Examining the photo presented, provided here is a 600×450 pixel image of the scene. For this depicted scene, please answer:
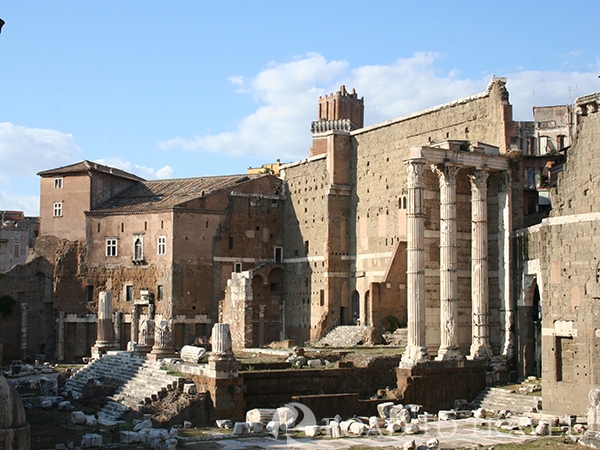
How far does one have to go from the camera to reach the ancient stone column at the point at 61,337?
48.7m

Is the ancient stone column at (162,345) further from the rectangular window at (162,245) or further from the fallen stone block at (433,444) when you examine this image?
the fallen stone block at (433,444)

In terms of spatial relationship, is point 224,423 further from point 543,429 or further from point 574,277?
point 574,277

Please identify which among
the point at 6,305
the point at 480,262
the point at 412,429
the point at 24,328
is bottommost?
the point at 412,429

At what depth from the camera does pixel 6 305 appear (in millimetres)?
49000

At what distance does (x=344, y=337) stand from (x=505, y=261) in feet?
38.5

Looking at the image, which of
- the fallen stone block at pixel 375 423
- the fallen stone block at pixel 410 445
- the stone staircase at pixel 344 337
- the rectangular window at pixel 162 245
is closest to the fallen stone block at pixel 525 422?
the fallen stone block at pixel 375 423

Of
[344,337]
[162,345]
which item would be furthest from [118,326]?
[162,345]

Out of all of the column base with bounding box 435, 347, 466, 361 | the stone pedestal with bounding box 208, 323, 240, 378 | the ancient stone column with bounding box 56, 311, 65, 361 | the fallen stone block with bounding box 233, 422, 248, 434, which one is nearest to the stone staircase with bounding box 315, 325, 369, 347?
the column base with bounding box 435, 347, 466, 361

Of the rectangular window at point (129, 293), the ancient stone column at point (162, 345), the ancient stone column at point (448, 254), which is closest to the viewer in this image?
the ancient stone column at point (448, 254)

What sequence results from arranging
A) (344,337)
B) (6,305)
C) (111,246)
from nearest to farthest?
(344,337)
(111,246)
(6,305)

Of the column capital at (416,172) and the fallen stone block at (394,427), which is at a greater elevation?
the column capital at (416,172)

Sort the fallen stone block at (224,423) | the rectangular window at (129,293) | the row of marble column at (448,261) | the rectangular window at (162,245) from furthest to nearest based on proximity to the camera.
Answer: the rectangular window at (129,293)
the rectangular window at (162,245)
the row of marble column at (448,261)
the fallen stone block at (224,423)

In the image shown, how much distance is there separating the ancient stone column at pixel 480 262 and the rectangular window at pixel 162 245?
68.2 ft

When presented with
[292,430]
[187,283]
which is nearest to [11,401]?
[292,430]
